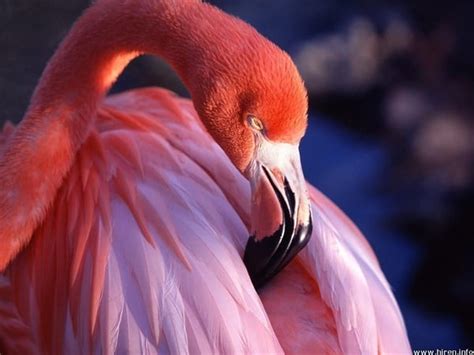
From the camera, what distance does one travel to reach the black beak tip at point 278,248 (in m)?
1.25

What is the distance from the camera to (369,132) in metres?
2.25

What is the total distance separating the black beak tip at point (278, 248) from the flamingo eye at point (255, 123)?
17 centimetres

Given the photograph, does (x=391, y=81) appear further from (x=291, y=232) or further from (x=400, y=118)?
(x=291, y=232)

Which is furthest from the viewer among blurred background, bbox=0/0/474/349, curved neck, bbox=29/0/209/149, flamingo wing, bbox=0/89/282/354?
blurred background, bbox=0/0/474/349

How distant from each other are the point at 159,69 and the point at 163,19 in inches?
37.2

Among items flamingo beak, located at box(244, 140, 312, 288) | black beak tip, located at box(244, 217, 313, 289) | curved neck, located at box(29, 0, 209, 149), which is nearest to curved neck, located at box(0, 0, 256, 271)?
curved neck, located at box(29, 0, 209, 149)

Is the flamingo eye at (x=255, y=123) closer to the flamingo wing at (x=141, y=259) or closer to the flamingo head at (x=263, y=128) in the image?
the flamingo head at (x=263, y=128)

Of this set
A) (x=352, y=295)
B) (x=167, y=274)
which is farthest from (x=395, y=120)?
(x=167, y=274)

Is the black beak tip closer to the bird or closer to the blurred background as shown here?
the bird

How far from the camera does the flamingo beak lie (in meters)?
1.25

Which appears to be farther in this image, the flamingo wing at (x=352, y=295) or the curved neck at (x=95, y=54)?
the curved neck at (x=95, y=54)

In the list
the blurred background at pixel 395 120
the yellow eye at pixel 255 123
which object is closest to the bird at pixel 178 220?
the yellow eye at pixel 255 123

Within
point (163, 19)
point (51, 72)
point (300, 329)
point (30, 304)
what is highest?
point (163, 19)

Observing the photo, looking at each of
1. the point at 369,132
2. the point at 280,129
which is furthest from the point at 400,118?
the point at 280,129
